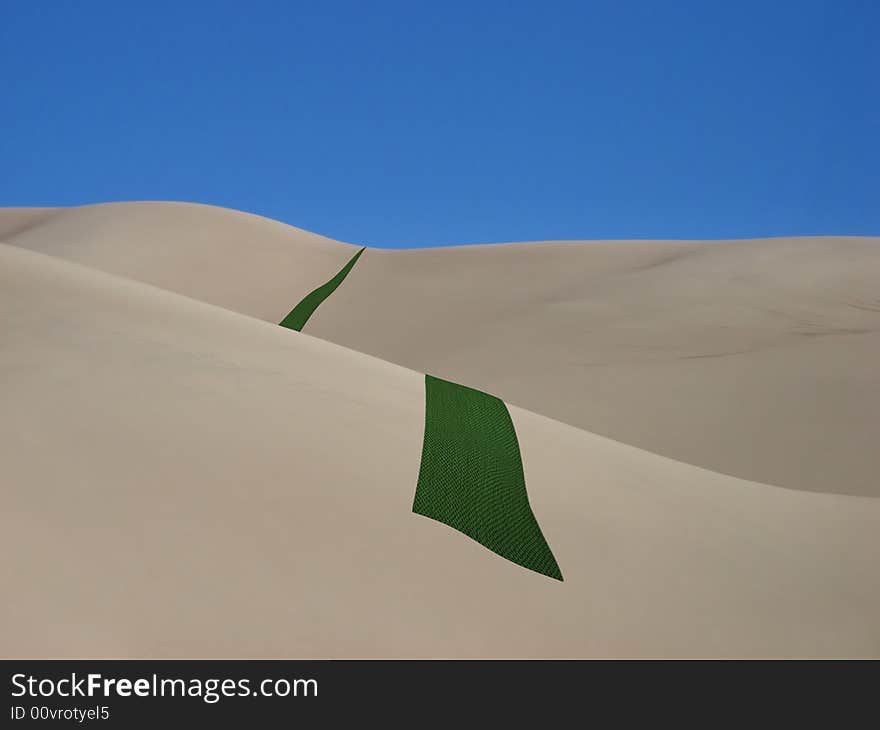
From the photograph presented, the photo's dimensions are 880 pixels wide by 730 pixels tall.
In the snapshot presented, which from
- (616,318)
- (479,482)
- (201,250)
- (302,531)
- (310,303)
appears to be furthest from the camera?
(201,250)

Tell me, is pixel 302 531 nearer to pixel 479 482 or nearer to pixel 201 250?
pixel 479 482

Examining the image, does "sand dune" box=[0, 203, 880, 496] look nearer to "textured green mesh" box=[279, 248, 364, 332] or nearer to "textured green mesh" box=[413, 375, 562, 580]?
"textured green mesh" box=[279, 248, 364, 332]

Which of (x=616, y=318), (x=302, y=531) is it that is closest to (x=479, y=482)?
(x=302, y=531)

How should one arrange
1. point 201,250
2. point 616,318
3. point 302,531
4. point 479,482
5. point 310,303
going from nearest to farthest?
point 302,531, point 479,482, point 616,318, point 310,303, point 201,250

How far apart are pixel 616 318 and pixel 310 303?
9322mm

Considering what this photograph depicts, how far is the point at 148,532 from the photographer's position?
440 cm

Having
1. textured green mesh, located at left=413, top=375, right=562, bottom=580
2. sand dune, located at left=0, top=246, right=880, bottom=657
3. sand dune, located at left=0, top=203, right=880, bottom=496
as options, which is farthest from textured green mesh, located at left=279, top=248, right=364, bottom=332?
sand dune, located at left=0, top=246, right=880, bottom=657

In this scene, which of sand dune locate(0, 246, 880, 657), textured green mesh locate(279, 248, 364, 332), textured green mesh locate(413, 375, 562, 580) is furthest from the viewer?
textured green mesh locate(279, 248, 364, 332)

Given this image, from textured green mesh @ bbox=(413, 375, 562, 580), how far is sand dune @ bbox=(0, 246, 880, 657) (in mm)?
141

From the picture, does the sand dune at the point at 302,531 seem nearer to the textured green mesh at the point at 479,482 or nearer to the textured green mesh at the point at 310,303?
the textured green mesh at the point at 479,482

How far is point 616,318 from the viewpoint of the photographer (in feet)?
65.7

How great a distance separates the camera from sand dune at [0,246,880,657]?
13.3 feet

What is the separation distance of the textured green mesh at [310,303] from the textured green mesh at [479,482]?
1529 cm
